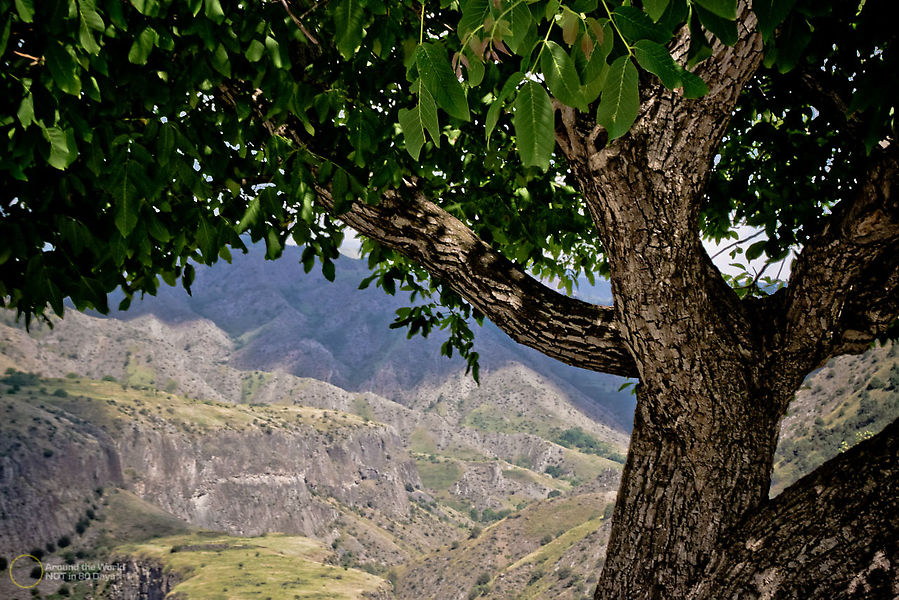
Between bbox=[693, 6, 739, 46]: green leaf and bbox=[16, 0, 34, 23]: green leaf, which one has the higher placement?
bbox=[16, 0, 34, 23]: green leaf

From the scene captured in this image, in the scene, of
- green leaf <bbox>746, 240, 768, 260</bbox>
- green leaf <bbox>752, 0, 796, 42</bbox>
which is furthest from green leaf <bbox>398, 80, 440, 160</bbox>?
green leaf <bbox>746, 240, 768, 260</bbox>

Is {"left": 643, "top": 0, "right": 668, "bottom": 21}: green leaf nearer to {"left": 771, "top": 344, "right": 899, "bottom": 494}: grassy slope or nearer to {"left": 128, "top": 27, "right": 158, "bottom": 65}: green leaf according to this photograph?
{"left": 128, "top": 27, "right": 158, "bottom": 65}: green leaf

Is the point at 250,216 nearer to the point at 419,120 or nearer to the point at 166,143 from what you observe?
the point at 166,143

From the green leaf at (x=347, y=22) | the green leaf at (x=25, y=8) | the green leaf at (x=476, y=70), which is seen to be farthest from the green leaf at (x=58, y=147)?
the green leaf at (x=476, y=70)

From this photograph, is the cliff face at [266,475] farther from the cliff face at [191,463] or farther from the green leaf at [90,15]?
the green leaf at [90,15]

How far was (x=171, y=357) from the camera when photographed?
Result: 159m

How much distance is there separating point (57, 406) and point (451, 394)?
10287 centimetres

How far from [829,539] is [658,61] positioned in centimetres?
190

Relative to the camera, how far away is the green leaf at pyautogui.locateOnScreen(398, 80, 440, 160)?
1240mm

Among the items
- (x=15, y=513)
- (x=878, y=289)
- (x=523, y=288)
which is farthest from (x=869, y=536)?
(x=15, y=513)

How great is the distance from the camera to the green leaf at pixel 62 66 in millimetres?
1780

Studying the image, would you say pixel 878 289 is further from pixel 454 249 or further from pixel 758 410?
pixel 454 249

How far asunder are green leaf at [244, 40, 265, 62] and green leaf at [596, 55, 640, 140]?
1535 mm

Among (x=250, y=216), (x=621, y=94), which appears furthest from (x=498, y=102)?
(x=250, y=216)
